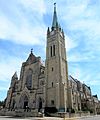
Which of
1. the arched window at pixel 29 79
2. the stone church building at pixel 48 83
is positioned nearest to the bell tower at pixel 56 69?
the stone church building at pixel 48 83

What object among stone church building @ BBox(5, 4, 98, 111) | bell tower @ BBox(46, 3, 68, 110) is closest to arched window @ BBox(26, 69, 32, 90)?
stone church building @ BBox(5, 4, 98, 111)

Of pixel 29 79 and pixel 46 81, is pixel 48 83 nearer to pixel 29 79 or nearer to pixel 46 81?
pixel 46 81

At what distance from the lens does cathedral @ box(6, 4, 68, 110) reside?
38594 mm

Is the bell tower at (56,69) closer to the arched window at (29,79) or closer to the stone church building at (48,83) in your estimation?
the stone church building at (48,83)

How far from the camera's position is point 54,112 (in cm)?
3484

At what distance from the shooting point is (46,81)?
41.1 m

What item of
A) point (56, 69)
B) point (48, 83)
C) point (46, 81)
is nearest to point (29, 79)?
point (46, 81)

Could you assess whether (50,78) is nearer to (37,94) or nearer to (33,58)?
(37,94)

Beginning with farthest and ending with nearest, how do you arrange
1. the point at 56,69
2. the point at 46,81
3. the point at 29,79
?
the point at 29,79
the point at 46,81
the point at 56,69

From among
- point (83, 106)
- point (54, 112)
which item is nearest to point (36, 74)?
point (54, 112)

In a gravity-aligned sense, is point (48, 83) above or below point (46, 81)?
below

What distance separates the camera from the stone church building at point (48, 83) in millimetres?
38500

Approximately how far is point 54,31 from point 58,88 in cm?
1812

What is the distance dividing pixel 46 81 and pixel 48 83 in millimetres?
738
